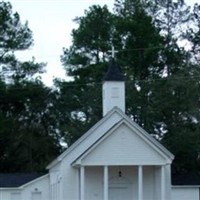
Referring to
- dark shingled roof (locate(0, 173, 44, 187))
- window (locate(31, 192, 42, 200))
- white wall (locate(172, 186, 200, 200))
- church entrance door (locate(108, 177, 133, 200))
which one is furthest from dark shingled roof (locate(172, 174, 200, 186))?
dark shingled roof (locate(0, 173, 44, 187))

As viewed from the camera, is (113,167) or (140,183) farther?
(113,167)

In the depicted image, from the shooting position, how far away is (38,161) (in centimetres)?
6738

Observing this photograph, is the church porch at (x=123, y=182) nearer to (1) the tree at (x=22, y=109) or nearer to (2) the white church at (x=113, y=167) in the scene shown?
(2) the white church at (x=113, y=167)

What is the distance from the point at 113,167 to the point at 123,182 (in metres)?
1.13

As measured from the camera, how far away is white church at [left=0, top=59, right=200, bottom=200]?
144 ft

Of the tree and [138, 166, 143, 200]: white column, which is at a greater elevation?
the tree

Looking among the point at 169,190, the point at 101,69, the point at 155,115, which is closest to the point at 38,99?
the point at 101,69

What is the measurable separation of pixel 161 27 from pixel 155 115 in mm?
15411

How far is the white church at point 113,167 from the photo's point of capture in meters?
44.0

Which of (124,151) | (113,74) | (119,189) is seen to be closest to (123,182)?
(119,189)

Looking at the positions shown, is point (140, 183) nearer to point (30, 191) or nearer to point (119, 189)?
point (119, 189)

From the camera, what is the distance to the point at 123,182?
46.4m

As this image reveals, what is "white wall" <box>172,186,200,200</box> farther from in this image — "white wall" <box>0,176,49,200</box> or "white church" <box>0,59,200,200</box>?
"white wall" <box>0,176,49,200</box>

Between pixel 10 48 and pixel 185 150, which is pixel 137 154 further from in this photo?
pixel 10 48
